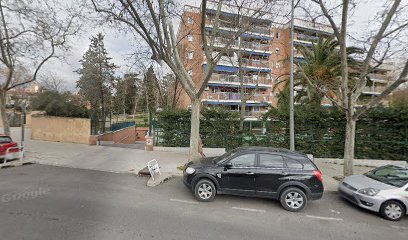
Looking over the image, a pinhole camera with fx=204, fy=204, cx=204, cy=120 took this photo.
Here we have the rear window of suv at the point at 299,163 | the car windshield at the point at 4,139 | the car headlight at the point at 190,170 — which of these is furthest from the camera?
the car windshield at the point at 4,139

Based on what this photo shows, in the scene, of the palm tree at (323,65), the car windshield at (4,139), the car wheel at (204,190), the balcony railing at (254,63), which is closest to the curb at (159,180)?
the car wheel at (204,190)

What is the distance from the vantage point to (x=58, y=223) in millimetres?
4184

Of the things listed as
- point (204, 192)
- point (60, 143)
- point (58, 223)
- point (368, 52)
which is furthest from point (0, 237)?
point (60, 143)

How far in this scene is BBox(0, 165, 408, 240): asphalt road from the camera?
404 cm

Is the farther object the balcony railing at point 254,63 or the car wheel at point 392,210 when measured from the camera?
the balcony railing at point 254,63

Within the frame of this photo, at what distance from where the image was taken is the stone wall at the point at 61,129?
48.3 feet

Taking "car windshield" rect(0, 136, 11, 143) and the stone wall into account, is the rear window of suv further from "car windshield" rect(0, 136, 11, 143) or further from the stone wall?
the stone wall

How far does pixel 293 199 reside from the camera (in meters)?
5.61

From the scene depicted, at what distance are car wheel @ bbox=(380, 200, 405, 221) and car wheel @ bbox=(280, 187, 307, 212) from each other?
6.64ft

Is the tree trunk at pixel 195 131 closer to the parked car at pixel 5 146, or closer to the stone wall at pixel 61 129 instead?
the parked car at pixel 5 146

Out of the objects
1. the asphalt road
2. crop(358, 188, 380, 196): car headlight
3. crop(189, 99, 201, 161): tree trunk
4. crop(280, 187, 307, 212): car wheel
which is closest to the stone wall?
the asphalt road

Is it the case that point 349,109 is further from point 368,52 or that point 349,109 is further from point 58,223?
point 58,223

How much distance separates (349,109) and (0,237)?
10.5 meters

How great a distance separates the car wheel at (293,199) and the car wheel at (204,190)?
1.93 metres
